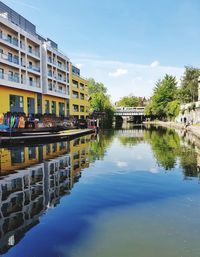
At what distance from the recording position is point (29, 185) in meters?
12.1

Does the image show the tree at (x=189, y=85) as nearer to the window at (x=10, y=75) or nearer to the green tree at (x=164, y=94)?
the green tree at (x=164, y=94)

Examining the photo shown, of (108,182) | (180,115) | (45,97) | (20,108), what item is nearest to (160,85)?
(180,115)

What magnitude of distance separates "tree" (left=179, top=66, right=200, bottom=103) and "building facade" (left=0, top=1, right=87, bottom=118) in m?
41.3

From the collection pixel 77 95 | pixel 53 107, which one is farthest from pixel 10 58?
pixel 77 95

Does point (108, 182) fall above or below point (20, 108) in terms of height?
below

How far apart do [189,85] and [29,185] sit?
76761 millimetres

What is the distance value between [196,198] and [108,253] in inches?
218

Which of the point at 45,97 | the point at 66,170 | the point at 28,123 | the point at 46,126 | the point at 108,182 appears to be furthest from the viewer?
the point at 45,97

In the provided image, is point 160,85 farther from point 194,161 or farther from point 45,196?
point 45,196

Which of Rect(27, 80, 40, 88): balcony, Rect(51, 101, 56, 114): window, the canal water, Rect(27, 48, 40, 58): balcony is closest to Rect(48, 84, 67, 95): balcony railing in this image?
Rect(51, 101, 56, 114): window

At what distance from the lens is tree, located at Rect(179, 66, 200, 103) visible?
262ft

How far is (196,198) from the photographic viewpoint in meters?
10.3

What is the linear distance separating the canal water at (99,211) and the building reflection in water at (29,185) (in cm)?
3

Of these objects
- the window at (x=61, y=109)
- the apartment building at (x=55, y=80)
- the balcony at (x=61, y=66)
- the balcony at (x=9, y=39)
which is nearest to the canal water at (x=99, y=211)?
the balcony at (x=9, y=39)
